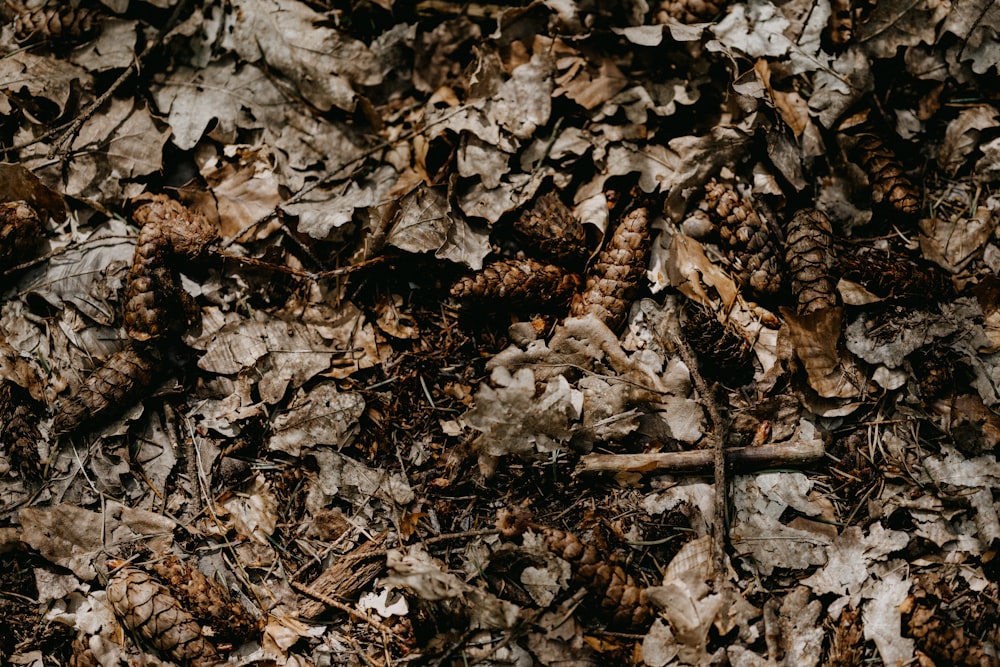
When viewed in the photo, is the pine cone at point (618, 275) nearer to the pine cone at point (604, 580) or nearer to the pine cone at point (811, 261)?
the pine cone at point (811, 261)

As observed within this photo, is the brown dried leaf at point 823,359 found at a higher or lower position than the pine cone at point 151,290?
lower

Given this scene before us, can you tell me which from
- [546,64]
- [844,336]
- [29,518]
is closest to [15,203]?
[29,518]

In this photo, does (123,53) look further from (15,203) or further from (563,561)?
(563,561)

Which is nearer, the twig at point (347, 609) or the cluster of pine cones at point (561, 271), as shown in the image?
the twig at point (347, 609)

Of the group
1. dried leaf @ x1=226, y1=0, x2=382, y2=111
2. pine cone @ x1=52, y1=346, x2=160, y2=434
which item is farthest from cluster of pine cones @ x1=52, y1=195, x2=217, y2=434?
dried leaf @ x1=226, y1=0, x2=382, y2=111

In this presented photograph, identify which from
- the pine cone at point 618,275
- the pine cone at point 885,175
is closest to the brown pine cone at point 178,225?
the pine cone at point 618,275

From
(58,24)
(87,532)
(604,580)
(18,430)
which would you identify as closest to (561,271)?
(604,580)
